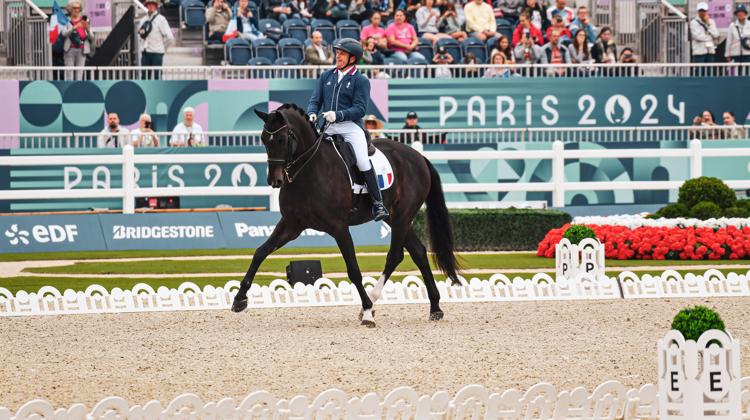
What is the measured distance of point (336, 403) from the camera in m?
Answer: 7.04

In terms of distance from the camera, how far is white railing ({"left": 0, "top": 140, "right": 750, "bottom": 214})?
2084 centimetres

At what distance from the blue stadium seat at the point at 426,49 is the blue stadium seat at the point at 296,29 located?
224cm

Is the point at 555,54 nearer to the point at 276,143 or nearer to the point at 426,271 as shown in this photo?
the point at 426,271

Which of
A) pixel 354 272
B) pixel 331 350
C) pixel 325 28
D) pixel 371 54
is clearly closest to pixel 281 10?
pixel 325 28

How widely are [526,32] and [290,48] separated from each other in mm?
4705

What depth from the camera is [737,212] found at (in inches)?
744

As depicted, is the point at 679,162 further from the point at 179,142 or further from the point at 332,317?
the point at 332,317

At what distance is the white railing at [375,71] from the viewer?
77.7ft

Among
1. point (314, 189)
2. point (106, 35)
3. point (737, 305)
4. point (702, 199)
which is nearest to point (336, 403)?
point (314, 189)

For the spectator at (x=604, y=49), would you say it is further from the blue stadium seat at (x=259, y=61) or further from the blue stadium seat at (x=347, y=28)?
the blue stadium seat at (x=259, y=61)

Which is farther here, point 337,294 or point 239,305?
point 337,294

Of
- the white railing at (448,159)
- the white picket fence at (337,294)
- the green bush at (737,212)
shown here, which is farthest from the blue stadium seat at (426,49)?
the white picket fence at (337,294)

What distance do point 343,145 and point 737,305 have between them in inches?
158

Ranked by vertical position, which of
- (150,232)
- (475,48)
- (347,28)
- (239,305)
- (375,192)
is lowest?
(150,232)
